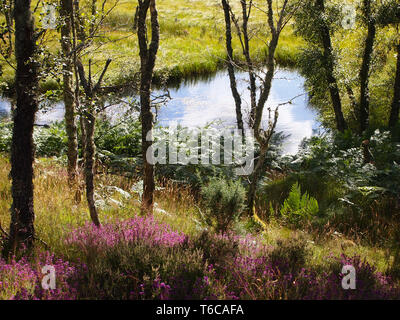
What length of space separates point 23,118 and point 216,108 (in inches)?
605

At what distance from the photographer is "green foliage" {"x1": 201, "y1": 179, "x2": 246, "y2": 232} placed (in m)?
5.02

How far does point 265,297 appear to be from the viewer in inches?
124

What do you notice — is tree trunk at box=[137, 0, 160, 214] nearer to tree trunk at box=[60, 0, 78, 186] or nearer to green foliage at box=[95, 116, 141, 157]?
tree trunk at box=[60, 0, 78, 186]

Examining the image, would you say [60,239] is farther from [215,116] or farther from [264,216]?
[215,116]

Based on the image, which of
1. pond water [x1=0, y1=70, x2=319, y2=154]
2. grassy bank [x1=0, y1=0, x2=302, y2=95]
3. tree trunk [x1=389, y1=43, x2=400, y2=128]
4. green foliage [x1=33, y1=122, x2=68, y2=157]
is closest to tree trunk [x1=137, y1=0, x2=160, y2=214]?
green foliage [x1=33, y1=122, x2=68, y2=157]

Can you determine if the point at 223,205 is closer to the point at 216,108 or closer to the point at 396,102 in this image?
the point at 396,102

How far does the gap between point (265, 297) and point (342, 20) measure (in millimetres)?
10234

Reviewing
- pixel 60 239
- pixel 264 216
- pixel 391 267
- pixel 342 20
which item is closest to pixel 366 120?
pixel 342 20

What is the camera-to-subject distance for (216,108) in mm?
18734

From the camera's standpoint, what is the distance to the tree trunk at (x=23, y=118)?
3.67 m

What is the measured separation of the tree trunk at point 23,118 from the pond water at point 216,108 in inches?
409

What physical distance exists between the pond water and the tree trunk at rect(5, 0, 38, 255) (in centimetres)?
1039

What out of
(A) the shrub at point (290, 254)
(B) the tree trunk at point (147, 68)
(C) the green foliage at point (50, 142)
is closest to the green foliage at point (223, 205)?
(B) the tree trunk at point (147, 68)

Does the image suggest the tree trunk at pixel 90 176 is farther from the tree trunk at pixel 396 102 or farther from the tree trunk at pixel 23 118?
the tree trunk at pixel 396 102
